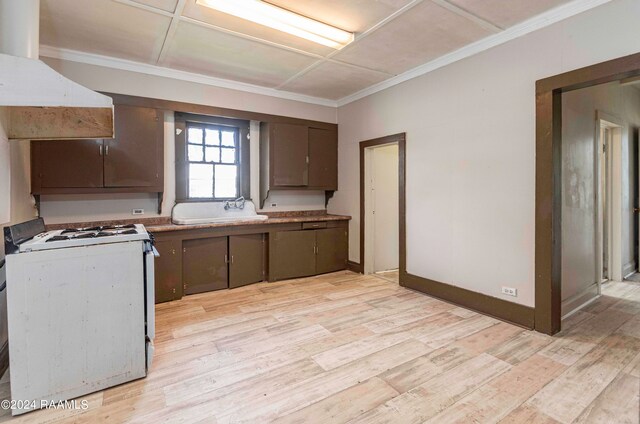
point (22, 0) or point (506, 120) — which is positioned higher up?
point (22, 0)

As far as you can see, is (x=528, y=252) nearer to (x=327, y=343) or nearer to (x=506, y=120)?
(x=506, y=120)

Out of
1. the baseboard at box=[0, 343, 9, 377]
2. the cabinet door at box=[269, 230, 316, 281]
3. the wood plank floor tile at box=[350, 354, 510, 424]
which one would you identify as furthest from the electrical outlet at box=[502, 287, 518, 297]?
the baseboard at box=[0, 343, 9, 377]

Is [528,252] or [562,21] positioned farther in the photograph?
[528,252]

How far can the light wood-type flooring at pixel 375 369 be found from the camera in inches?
70.3

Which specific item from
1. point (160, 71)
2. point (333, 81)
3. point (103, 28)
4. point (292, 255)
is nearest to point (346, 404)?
point (292, 255)

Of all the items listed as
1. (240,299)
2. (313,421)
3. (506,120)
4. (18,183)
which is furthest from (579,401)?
(18,183)

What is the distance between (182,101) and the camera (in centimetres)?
402

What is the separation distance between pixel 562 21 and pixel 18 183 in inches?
197

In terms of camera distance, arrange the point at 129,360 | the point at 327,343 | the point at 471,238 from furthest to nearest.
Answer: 1. the point at 471,238
2. the point at 327,343
3. the point at 129,360

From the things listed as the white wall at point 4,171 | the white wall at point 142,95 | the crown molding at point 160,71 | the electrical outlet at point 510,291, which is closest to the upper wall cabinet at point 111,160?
the white wall at point 142,95

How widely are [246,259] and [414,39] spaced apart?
10.9 ft

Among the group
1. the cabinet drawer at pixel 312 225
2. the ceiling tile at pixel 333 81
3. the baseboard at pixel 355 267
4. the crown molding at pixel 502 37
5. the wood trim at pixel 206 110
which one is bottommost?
the baseboard at pixel 355 267

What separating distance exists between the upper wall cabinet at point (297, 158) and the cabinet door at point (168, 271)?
1.52 meters

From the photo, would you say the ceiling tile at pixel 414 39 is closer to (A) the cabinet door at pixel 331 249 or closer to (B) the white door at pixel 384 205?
(B) the white door at pixel 384 205
